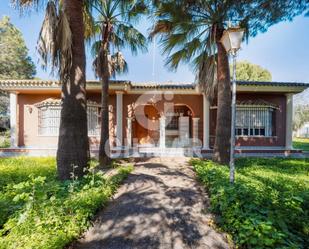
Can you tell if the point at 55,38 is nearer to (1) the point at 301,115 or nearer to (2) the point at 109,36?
(2) the point at 109,36

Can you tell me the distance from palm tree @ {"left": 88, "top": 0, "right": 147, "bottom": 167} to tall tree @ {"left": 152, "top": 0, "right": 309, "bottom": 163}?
0.97m

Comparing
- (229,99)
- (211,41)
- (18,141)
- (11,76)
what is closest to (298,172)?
(229,99)

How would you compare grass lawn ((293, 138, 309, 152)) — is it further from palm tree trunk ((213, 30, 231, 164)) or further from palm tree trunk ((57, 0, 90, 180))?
palm tree trunk ((57, 0, 90, 180))

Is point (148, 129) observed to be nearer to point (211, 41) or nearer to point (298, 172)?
point (211, 41)

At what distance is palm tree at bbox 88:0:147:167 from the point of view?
8164 mm

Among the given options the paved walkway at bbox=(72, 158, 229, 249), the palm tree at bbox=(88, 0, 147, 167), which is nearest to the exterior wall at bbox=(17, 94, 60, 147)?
the palm tree at bbox=(88, 0, 147, 167)

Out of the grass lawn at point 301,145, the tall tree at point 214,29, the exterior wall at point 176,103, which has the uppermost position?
the tall tree at point 214,29

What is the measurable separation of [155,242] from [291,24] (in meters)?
8.53

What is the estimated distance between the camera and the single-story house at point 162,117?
463 inches

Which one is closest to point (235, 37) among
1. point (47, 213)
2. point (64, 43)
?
point (64, 43)

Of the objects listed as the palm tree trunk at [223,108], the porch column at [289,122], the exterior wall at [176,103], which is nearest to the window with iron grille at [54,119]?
the exterior wall at [176,103]

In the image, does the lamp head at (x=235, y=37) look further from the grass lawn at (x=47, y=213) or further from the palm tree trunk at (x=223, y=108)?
the grass lawn at (x=47, y=213)

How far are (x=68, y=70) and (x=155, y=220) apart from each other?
416 cm

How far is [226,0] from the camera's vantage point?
7184 mm
